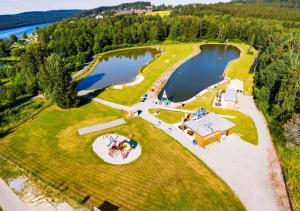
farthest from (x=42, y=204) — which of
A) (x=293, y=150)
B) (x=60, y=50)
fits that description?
(x=60, y=50)

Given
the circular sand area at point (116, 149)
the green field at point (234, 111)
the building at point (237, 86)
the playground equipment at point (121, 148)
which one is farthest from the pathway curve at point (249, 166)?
the building at point (237, 86)

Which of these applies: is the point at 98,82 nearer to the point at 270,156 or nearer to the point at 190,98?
the point at 190,98

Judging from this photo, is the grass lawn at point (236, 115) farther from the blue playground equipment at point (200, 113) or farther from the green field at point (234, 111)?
the blue playground equipment at point (200, 113)

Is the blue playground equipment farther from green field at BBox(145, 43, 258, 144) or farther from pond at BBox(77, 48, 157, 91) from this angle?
pond at BBox(77, 48, 157, 91)

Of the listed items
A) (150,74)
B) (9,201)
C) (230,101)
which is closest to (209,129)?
(230,101)

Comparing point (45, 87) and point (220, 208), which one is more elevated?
point (45, 87)

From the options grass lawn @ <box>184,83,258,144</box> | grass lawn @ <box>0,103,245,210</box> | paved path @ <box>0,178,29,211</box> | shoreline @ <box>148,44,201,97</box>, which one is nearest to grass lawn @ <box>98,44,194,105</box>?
shoreline @ <box>148,44,201,97</box>
